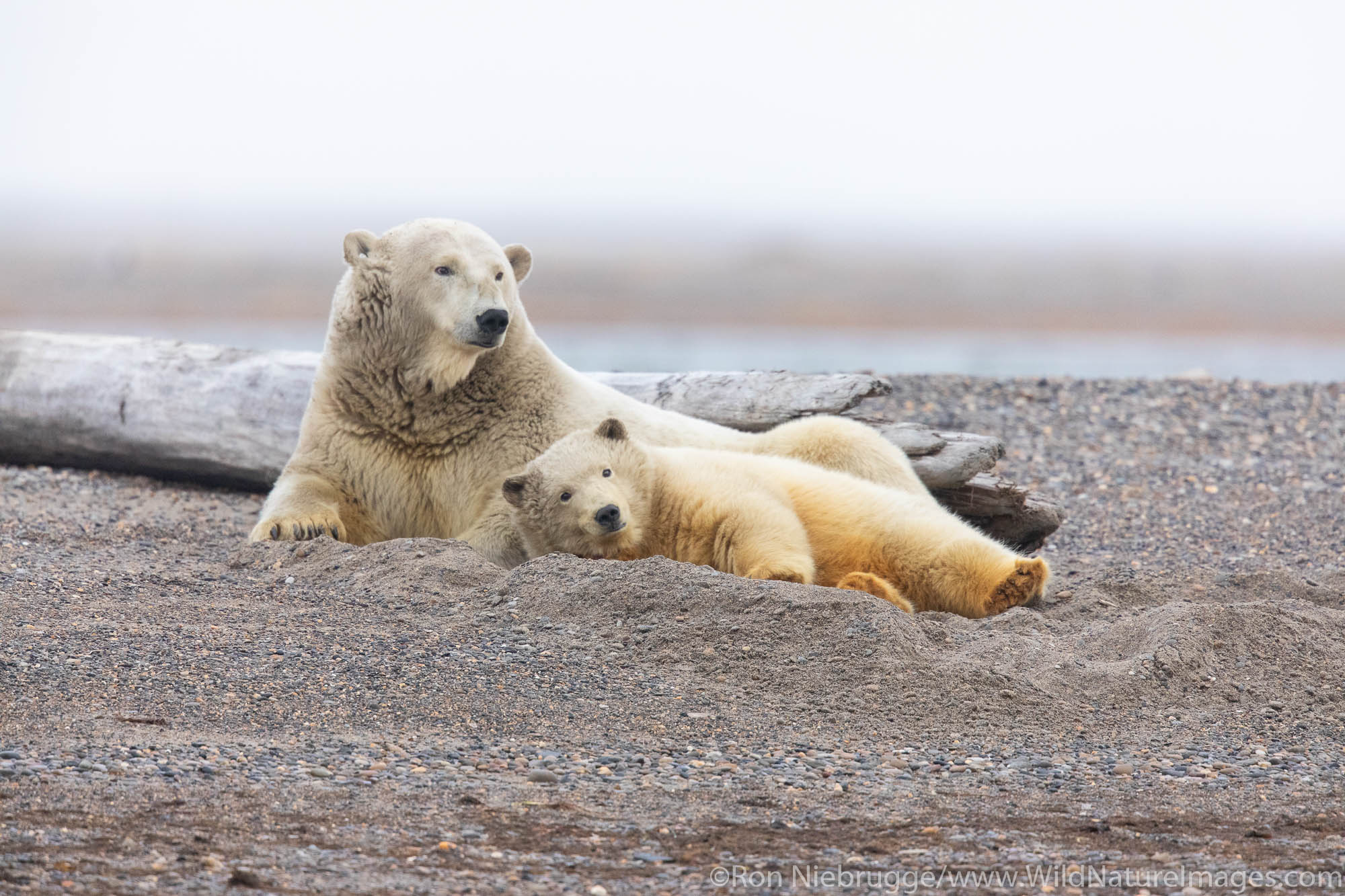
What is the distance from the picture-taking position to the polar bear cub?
4375 millimetres

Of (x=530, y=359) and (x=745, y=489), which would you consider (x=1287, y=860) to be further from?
(x=530, y=359)

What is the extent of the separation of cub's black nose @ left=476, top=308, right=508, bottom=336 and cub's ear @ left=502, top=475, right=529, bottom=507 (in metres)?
0.76

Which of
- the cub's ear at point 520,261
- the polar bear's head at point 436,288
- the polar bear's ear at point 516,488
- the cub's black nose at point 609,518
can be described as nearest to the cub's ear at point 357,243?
the polar bear's head at point 436,288

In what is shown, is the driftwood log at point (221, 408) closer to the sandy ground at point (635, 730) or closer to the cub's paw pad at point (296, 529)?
the sandy ground at point (635, 730)

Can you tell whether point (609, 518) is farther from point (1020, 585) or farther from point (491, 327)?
point (1020, 585)

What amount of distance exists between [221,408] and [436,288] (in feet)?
8.43

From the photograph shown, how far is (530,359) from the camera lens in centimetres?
552

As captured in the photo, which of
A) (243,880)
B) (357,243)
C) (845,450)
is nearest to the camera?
(243,880)

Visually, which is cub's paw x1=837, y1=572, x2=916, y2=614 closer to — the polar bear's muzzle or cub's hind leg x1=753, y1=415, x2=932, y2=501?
cub's hind leg x1=753, y1=415, x2=932, y2=501

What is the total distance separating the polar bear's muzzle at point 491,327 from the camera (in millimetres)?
4953

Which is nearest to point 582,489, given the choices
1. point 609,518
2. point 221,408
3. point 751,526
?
point 609,518

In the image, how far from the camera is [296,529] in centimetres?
500

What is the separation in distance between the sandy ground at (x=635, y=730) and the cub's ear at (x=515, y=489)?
29 centimetres

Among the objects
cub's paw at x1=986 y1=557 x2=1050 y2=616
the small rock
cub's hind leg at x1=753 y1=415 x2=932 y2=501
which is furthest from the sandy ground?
cub's hind leg at x1=753 y1=415 x2=932 y2=501
